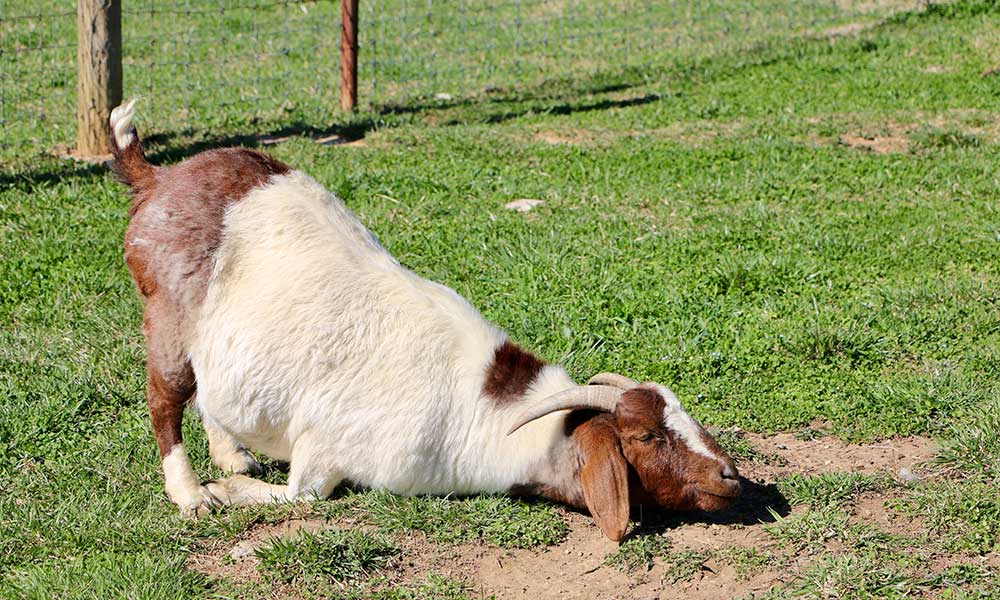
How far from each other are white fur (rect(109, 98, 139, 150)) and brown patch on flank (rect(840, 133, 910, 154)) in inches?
244

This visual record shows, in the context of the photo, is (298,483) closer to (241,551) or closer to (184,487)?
(241,551)

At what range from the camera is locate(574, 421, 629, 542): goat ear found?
164 inches

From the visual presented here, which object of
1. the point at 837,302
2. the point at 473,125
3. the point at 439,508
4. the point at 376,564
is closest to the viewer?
the point at 376,564

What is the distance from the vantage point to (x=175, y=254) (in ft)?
15.0

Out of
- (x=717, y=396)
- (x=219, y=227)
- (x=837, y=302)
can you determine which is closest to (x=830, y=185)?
(x=837, y=302)

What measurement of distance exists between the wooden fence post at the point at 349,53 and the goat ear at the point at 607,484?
6.73m

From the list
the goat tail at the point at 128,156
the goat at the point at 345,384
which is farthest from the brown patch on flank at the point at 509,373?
the goat tail at the point at 128,156

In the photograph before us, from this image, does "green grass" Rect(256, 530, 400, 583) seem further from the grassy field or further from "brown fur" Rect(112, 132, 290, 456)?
"brown fur" Rect(112, 132, 290, 456)

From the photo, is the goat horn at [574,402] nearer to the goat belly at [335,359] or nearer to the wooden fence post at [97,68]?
the goat belly at [335,359]

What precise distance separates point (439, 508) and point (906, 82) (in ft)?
27.2

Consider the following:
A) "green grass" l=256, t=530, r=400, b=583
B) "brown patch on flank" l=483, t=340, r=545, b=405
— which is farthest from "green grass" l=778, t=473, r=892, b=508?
"green grass" l=256, t=530, r=400, b=583

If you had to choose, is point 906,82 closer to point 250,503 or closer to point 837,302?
point 837,302

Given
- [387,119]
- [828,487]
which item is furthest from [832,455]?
[387,119]

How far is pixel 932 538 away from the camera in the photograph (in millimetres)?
4219
